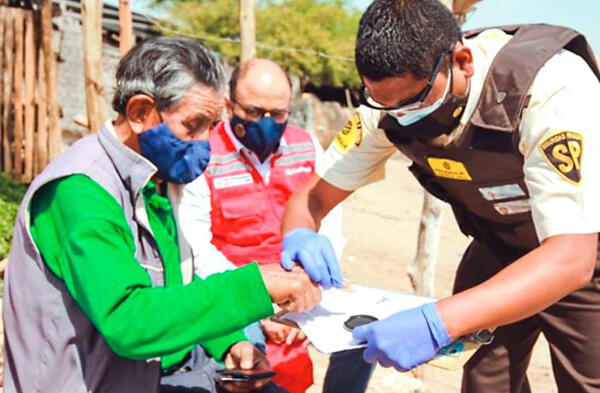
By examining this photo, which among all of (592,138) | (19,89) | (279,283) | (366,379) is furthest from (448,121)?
(19,89)

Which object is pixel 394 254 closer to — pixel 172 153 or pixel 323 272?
pixel 323 272

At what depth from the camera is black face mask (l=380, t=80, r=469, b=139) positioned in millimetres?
2135

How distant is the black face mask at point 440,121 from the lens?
2.13 meters

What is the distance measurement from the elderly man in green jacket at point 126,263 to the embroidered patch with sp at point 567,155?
30.6 inches

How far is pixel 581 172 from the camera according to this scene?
1.85 meters

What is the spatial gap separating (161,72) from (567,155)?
44.5 inches

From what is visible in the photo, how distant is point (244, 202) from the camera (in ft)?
11.4

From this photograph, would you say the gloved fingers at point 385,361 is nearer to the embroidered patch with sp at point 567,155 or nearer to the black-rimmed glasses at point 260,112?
the embroidered patch with sp at point 567,155

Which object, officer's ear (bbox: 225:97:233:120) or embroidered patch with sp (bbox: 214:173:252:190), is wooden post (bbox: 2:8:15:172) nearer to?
officer's ear (bbox: 225:97:233:120)

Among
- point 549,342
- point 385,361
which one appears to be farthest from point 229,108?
point 385,361

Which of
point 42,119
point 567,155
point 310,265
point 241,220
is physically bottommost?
point 42,119

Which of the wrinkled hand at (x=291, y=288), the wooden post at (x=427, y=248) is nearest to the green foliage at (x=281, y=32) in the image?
the wooden post at (x=427, y=248)

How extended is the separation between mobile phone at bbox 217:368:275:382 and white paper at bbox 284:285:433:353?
294 mm

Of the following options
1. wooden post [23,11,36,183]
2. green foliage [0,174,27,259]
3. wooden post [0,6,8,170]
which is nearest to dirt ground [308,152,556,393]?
green foliage [0,174,27,259]
